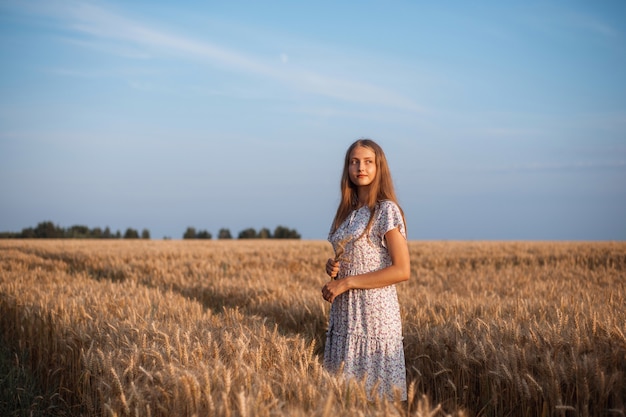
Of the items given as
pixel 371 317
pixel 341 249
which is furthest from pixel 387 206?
pixel 371 317

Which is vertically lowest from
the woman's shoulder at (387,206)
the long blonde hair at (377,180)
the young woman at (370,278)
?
the young woman at (370,278)

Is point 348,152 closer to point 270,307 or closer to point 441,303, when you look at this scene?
point 441,303

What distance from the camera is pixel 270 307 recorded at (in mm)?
7324

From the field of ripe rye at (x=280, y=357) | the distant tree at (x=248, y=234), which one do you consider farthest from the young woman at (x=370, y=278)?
the distant tree at (x=248, y=234)

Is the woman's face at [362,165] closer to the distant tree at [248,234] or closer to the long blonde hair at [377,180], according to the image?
the long blonde hair at [377,180]

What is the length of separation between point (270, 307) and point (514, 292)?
417 centimetres

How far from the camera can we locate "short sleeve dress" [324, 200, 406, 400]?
11.4 ft

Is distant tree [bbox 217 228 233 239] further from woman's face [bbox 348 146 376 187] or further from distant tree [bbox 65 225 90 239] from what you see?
woman's face [bbox 348 146 376 187]

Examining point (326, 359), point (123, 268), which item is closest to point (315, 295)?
point (326, 359)

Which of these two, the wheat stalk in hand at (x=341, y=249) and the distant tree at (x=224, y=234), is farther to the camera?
the distant tree at (x=224, y=234)

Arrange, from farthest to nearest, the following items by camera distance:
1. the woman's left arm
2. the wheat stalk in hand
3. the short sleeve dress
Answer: the wheat stalk in hand, the short sleeve dress, the woman's left arm

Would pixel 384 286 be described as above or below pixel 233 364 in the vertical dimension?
above

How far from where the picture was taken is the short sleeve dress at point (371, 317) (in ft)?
11.4

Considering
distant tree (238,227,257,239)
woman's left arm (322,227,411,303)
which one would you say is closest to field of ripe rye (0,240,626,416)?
woman's left arm (322,227,411,303)
